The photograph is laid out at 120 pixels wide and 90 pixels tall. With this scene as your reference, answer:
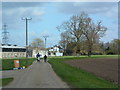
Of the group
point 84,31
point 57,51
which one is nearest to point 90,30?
point 84,31

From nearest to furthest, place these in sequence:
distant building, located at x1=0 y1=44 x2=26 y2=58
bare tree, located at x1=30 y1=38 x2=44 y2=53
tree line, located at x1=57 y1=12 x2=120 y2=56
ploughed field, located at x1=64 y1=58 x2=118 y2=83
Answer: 1. ploughed field, located at x1=64 y1=58 x2=118 y2=83
2. tree line, located at x1=57 y1=12 x2=120 y2=56
3. distant building, located at x1=0 y1=44 x2=26 y2=58
4. bare tree, located at x1=30 y1=38 x2=44 y2=53

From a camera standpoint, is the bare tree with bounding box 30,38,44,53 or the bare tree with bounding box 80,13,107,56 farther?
the bare tree with bounding box 30,38,44,53

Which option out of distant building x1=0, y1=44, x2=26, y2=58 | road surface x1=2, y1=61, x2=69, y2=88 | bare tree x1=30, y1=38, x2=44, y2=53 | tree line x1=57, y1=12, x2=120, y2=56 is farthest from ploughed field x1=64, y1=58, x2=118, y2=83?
bare tree x1=30, y1=38, x2=44, y2=53

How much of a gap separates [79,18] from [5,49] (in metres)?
61.7

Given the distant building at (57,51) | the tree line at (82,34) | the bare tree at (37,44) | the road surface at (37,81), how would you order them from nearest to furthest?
the road surface at (37,81) → the tree line at (82,34) → the distant building at (57,51) → the bare tree at (37,44)

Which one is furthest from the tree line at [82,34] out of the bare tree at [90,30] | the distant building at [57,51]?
the distant building at [57,51]

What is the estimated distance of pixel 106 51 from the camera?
141 meters

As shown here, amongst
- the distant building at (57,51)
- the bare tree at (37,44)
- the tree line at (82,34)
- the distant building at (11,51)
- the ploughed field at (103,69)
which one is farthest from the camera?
the bare tree at (37,44)

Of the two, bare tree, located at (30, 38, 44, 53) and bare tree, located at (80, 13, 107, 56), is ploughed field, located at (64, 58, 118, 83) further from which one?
bare tree, located at (30, 38, 44, 53)

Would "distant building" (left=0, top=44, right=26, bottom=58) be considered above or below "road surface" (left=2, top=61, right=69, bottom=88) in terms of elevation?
below

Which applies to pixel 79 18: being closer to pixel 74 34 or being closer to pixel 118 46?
pixel 74 34

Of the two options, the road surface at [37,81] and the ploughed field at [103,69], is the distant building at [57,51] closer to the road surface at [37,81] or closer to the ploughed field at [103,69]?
the ploughed field at [103,69]

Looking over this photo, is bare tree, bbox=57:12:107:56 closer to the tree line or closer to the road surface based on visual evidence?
the tree line

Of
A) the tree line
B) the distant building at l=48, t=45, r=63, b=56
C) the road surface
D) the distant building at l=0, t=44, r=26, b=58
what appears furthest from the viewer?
the distant building at l=0, t=44, r=26, b=58
